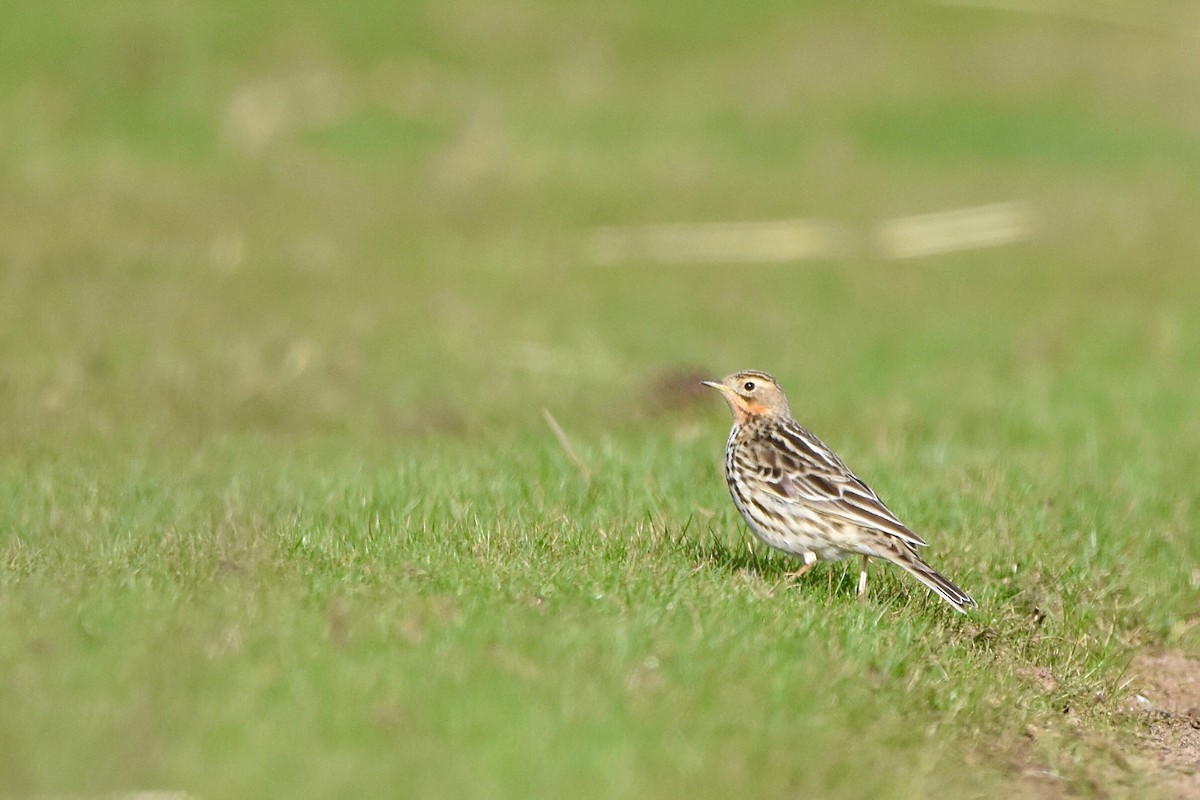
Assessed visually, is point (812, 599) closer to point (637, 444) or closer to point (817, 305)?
point (637, 444)

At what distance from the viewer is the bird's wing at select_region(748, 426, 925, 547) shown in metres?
7.68

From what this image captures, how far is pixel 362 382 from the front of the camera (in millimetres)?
13062

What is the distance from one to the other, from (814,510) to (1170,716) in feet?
6.25

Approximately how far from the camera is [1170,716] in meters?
7.85

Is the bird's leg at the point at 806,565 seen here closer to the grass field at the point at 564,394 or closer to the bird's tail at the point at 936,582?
the grass field at the point at 564,394

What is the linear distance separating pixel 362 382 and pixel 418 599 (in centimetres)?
657

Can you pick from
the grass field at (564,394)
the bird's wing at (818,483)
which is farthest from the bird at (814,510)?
the grass field at (564,394)

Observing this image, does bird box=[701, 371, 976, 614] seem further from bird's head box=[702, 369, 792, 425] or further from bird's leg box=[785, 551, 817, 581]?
bird's head box=[702, 369, 792, 425]

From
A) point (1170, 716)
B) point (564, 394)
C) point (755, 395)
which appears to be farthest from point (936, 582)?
point (564, 394)

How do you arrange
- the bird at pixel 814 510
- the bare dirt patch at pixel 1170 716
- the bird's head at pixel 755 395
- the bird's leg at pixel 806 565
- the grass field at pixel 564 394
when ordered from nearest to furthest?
the grass field at pixel 564 394, the bare dirt patch at pixel 1170 716, the bird at pixel 814 510, the bird's leg at pixel 806 565, the bird's head at pixel 755 395

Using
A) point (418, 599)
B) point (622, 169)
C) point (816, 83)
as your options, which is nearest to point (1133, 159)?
point (816, 83)

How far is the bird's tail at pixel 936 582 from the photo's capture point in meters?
7.44

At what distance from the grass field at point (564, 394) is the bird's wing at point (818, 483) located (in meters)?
0.43

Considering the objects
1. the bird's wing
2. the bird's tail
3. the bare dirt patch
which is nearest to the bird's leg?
the bird's wing
